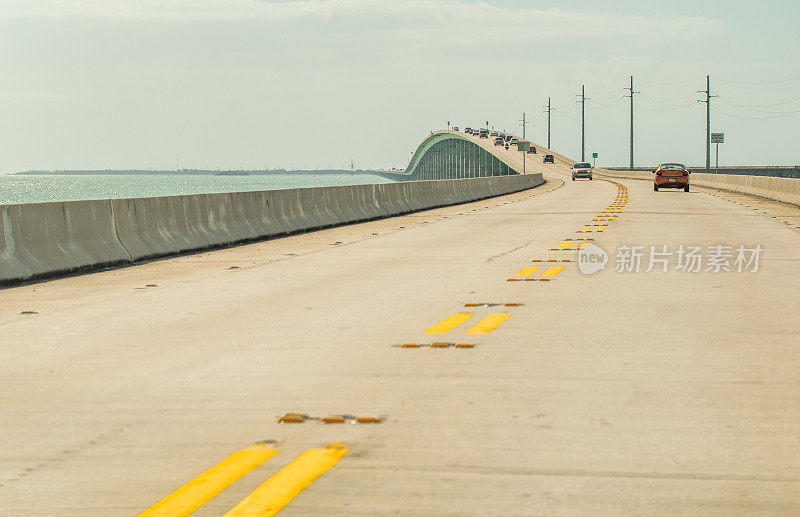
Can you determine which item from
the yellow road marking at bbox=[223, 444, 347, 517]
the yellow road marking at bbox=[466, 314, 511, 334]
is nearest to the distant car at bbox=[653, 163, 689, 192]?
the yellow road marking at bbox=[466, 314, 511, 334]

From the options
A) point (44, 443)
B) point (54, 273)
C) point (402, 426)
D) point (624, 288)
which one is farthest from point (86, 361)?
point (54, 273)

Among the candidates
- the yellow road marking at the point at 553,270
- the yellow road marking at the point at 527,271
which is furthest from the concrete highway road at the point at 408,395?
the yellow road marking at the point at 527,271

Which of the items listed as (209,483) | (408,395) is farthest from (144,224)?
(209,483)

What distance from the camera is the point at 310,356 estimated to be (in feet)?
27.9

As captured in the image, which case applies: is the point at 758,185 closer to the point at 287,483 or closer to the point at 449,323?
the point at 449,323

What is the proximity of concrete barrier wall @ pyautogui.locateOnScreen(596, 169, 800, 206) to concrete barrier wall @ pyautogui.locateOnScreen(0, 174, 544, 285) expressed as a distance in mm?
17725

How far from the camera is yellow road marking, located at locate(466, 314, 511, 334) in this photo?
9633 mm

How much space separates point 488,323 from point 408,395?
311cm

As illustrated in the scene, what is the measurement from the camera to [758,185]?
5141cm

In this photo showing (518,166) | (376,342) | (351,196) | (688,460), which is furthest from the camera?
(518,166)

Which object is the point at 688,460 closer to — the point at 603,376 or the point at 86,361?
the point at 603,376

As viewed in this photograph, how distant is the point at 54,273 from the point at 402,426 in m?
10.3

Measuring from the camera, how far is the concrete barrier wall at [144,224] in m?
15.1

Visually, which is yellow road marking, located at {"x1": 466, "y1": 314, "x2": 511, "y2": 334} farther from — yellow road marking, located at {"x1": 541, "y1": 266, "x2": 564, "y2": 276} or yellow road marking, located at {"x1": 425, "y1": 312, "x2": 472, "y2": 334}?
yellow road marking, located at {"x1": 541, "y1": 266, "x2": 564, "y2": 276}
